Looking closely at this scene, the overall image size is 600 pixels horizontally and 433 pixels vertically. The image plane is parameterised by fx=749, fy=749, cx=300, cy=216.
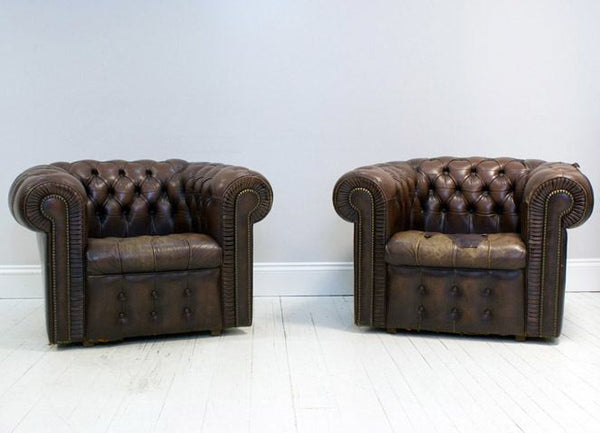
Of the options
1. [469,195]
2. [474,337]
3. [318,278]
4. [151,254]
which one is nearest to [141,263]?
[151,254]

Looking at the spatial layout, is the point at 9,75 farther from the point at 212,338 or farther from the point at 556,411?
the point at 556,411

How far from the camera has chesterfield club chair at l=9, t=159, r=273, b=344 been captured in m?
3.26

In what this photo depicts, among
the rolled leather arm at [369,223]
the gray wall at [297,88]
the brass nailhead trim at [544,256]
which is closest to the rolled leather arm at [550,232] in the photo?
the brass nailhead trim at [544,256]

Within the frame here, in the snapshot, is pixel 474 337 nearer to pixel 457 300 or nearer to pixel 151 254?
pixel 457 300

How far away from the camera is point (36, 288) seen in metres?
4.39

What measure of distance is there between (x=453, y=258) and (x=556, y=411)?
0.97 meters

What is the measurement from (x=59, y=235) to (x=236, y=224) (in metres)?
0.78

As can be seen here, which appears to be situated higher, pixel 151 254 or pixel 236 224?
pixel 236 224

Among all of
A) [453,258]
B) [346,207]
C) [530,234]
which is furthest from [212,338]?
[530,234]

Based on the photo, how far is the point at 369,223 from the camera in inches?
138

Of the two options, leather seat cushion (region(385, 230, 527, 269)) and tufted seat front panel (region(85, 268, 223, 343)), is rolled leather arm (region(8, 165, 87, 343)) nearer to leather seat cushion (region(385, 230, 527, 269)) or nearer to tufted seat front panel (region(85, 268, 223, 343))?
tufted seat front panel (region(85, 268, 223, 343))

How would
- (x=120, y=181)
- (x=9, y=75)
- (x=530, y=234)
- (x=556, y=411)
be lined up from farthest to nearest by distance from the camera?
(x=9, y=75)
(x=120, y=181)
(x=530, y=234)
(x=556, y=411)

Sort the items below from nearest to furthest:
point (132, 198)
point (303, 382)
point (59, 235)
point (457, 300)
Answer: point (303, 382) < point (59, 235) < point (457, 300) < point (132, 198)

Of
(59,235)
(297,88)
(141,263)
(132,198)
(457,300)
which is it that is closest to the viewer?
(59,235)
